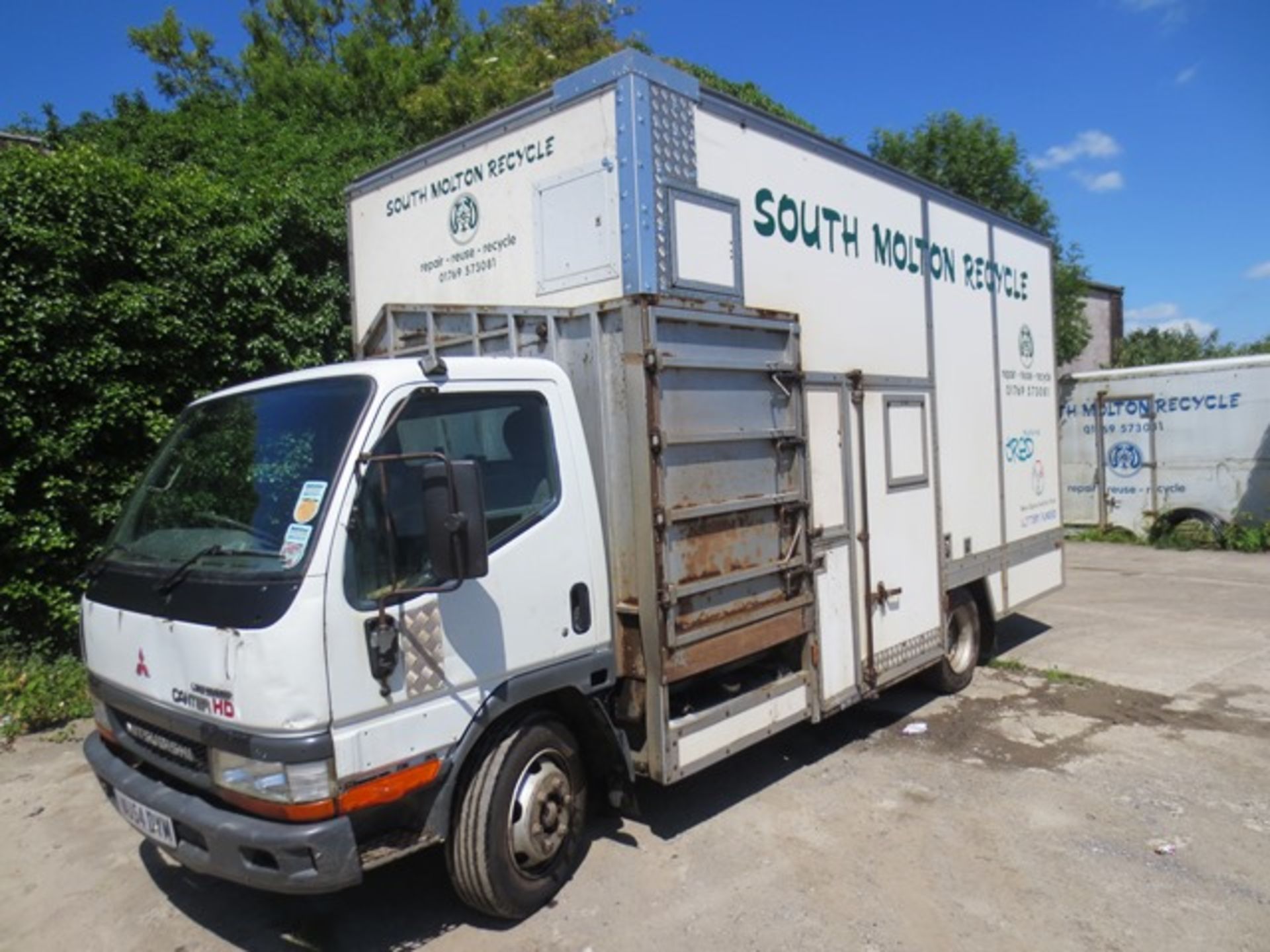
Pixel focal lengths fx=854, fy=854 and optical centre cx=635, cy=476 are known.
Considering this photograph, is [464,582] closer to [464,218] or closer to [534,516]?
[534,516]

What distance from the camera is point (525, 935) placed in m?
3.39

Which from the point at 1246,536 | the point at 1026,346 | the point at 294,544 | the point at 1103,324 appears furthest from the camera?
the point at 1103,324

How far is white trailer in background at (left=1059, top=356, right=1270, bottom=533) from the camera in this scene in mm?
13000

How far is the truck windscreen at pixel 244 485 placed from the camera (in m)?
2.97

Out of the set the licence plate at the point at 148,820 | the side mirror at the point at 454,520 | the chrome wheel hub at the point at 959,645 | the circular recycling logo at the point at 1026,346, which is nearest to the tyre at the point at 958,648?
the chrome wheel hub at the point at 959,645

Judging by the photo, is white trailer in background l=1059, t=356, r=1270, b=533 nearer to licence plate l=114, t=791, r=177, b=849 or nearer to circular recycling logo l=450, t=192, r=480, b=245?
circular recycling logo l=450, t=192, r=480, b=245

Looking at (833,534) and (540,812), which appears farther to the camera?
(833,534)

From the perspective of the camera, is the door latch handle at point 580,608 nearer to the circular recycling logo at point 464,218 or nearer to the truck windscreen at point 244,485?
the truck windscreen at point 244,485

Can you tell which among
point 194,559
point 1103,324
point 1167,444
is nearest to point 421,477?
point 194,559

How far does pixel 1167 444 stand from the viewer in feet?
45.2

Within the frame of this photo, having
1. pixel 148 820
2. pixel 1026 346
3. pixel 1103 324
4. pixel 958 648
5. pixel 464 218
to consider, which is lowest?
pixel 958 648

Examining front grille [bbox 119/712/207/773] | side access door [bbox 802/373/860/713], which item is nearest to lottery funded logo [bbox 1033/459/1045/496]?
side access door [bbox 802/373/860/713]

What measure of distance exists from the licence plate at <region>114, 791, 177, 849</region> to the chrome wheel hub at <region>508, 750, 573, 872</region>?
47.8 inches

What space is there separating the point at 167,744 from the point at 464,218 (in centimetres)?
288
